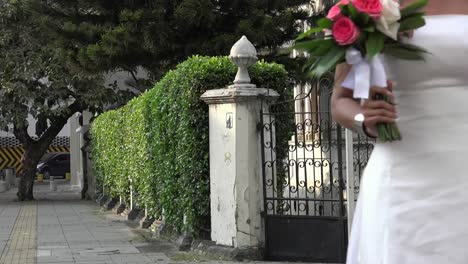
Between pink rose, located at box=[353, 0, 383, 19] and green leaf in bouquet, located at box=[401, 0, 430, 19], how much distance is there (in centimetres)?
9

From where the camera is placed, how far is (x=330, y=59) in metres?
2.27

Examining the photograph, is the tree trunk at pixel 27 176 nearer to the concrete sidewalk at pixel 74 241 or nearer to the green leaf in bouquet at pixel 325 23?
the concrete sidewalk at pixel 74 241

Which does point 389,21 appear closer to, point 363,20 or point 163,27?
point 363,20

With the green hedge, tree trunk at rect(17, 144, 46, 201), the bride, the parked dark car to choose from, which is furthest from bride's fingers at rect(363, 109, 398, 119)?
the parked dark car

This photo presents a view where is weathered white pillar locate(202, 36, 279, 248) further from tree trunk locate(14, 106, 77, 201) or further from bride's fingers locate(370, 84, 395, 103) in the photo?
tree trunk locate(14, 106, 77, 201)

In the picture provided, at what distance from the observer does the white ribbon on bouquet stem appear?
2.19 m

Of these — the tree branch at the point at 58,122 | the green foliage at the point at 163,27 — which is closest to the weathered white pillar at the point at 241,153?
the green foliage at the point at 163,27

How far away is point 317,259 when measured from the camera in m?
7.74

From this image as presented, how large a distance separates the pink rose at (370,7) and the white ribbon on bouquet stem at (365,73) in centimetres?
13

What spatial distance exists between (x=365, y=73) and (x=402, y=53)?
0.14 metres

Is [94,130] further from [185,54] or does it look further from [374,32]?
[374,32]

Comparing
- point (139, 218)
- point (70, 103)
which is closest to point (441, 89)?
point (139, 218)

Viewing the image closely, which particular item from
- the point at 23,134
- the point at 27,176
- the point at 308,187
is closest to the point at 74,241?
the point at 308,187

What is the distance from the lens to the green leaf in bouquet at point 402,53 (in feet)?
7.22
